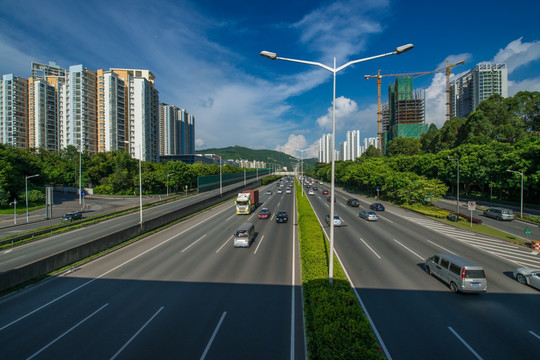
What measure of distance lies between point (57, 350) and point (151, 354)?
11.5 ft

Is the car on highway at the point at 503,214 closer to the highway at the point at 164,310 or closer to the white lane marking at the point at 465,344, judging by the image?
the highway at the point at 164,310

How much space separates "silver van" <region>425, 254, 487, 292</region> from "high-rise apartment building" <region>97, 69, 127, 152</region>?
10527 centimetres

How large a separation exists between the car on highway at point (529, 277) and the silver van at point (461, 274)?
149 inches

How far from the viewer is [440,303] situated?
39.8ft

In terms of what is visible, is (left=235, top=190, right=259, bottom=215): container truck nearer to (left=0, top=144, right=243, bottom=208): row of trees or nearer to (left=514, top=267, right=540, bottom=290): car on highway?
(left=514, top=267, right=540, bottom=290): car on highway

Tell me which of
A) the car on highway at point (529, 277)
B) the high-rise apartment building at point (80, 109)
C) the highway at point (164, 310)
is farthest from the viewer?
the high-rise apartment building at point (80, 109)

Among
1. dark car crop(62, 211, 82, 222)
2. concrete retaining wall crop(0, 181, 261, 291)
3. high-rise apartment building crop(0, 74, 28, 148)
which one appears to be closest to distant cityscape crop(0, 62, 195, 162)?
high-rise apartment building crop(0, 74, 28, 148)

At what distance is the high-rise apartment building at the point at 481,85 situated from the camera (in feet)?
545

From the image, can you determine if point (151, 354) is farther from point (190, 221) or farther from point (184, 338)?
point (190, 221)

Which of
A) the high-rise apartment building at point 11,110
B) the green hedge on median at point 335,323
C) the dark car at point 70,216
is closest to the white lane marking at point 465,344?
the green hedge on median at point 335,323

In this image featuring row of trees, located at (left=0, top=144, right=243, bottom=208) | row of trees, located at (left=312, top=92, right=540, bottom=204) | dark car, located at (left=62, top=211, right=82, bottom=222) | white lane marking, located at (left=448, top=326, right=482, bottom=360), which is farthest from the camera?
row of trees, located at (left=0, top=144, right=243, bottom=208)

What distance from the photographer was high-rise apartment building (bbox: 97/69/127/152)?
317ft

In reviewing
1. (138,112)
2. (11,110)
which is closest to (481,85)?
(138,112)

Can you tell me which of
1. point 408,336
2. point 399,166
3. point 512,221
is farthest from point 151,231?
point 399,166
